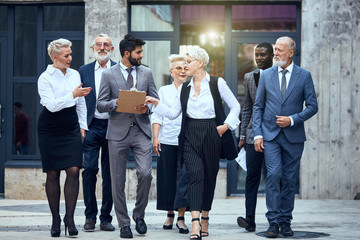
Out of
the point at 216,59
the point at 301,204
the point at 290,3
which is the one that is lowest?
the point at 301,204

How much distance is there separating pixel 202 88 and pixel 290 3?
4.93 m

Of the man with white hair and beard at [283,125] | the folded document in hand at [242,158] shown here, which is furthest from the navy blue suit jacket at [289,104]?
the folded document in hand at [242,158]

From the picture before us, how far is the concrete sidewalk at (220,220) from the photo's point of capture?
7984 mm

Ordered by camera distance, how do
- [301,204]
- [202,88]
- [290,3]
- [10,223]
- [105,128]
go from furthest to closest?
[290,3]
[301,204]
[10,223]
[105,128]
[202,88]

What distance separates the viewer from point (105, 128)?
8.49 meters

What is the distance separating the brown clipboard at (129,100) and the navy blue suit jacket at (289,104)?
1287mm

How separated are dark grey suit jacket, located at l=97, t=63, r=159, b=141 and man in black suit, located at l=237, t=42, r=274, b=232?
1.14 meters

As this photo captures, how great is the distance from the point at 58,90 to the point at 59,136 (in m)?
0.48

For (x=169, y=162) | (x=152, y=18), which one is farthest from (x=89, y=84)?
(x=152, y=18)

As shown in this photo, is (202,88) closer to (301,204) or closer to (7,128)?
(301,204)

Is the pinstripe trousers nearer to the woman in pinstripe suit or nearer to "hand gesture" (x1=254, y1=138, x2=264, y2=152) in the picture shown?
the woman in pinstripe suit

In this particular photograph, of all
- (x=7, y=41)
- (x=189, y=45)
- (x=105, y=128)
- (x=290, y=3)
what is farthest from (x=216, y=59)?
(x=105, y=128)

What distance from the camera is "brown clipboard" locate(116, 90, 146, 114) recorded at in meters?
7.65

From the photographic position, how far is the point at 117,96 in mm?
8086
